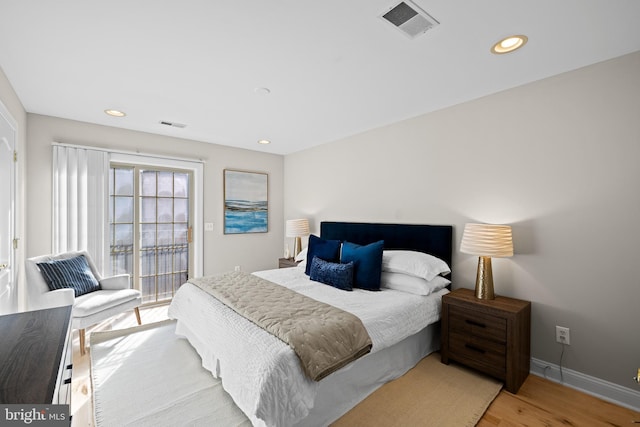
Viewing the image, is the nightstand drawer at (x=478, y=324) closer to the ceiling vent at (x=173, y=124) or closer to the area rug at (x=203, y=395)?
the area rug at (x=203, y=395)

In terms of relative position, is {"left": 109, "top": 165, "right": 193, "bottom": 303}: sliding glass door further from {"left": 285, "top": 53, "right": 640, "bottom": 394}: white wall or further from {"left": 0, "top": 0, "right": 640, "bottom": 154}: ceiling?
{"left": 285, "top": 53, "right": 640, "bottom": 394}: white wall

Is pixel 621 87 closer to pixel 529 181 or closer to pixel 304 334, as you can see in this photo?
pixel 529 181

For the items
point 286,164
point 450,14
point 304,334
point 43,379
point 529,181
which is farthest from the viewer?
point 286,164

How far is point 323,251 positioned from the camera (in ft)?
10.6

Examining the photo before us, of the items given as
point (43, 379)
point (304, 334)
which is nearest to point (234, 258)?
point (304, 334)

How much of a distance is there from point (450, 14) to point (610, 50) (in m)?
1.28

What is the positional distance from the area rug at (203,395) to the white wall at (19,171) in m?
1.08

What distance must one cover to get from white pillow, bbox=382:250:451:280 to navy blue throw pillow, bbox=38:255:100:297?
3082 millimetres

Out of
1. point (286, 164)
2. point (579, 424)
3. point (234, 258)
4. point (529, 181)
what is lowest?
point (579, 424)

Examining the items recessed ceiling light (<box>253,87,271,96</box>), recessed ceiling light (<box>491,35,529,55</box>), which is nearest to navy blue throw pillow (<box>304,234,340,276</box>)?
recessed ceiling light (<box>253,87,271,96</box>)

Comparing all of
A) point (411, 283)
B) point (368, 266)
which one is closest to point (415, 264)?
point (411, 283)

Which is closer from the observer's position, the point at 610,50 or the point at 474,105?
the point at 610,50

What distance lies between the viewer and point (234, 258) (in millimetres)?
4586

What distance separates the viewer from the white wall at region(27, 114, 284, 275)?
311 cm
